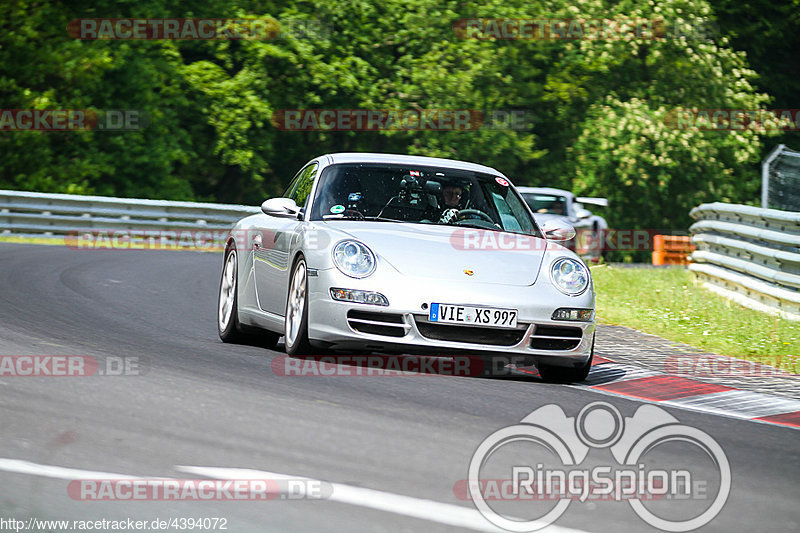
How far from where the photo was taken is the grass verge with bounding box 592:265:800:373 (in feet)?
35.5

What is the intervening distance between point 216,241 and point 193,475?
74.8 ft

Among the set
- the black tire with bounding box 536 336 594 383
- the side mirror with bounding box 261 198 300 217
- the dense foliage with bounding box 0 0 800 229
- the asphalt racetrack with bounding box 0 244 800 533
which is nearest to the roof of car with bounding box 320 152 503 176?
the side mirror with bounding box 261 198 300 217

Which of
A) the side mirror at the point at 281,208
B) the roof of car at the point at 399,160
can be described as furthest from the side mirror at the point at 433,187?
the side mirror at the point at 281,208

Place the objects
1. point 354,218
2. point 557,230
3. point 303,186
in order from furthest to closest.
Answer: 1. point 303,186
2. point 557,230
3. point 354,218

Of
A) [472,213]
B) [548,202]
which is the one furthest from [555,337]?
[548,202]

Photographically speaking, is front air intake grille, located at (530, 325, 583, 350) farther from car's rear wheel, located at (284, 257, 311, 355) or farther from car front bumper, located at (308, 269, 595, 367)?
car's rear wheel, located at (284, 257, 311, 355)

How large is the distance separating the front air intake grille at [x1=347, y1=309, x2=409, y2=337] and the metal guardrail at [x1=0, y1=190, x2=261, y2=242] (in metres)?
16.5

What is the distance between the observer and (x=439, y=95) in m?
39.2

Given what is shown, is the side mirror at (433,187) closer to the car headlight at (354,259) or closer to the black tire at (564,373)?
the car headlight at (354,259)

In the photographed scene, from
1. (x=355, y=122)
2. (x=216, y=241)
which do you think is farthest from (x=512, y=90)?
(x=216, y=241)

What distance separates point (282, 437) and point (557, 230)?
13.3 feet

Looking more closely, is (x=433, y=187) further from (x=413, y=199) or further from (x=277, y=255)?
(x=277, y=255)

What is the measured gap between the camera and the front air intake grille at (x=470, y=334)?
8.13 metres

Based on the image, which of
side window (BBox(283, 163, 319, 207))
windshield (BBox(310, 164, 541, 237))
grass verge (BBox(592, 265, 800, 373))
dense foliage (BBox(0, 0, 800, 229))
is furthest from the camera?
dense foliage (BBox(0, 0, 800, 229))
